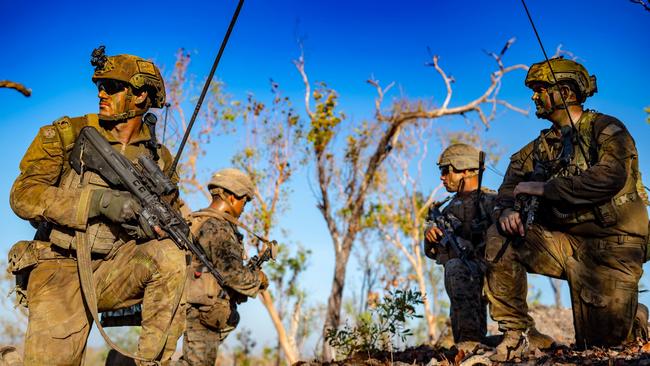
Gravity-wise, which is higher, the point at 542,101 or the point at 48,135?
the point at 542,101

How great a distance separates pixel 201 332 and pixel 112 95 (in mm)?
2716

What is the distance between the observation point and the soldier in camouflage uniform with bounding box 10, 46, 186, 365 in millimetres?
4426

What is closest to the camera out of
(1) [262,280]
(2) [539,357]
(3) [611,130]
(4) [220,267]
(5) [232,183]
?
(2) [539,357]

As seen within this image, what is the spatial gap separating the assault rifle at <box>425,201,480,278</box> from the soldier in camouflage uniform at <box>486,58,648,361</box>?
104cm

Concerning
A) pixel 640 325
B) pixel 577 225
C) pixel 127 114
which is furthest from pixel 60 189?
pixel 640 325

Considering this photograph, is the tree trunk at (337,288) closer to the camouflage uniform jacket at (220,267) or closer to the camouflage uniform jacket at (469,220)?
the camouflage uniform jacket at (469,220)

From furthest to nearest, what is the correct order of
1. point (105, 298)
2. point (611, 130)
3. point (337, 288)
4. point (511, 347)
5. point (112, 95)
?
point (337, 288) → point (611, 130) → point (511, 347) → point (112, 95) → point (105, 298)

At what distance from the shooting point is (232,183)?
7.16 metres

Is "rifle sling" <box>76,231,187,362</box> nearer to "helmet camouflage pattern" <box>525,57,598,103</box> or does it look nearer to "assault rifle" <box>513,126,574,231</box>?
"assault rifle" <box>513,126,574,231</box>

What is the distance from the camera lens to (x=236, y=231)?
23.1ft

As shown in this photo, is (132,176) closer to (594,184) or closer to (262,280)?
(262,280)

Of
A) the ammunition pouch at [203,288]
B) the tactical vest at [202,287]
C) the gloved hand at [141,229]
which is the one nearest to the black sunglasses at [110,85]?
the gloved hand at [141,229]

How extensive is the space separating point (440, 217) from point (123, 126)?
12.3 ft

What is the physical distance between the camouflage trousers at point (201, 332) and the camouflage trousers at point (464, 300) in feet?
7.53
